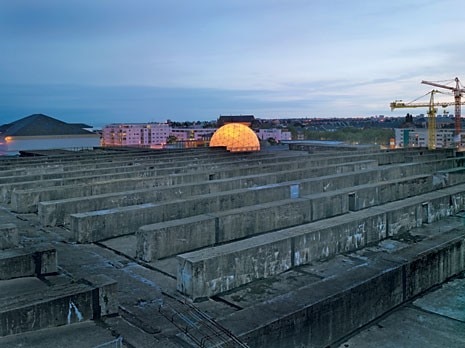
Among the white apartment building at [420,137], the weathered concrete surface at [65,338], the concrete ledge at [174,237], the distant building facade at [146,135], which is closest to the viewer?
the weathered concrete surface at [65,338]

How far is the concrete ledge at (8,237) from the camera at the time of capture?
9.65 m

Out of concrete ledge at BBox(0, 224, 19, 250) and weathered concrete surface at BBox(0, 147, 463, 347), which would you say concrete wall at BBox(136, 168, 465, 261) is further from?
concrete ledge at BBox(0, 224, 19, 250)

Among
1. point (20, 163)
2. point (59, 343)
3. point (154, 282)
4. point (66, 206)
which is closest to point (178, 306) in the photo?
point (154, 282)

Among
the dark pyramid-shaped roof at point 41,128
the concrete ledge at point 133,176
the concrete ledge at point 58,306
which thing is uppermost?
the dark pyramid-shaped roof at point 41,128

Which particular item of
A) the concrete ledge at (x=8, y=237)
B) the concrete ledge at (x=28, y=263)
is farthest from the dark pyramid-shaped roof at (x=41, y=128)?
the concrete ledge at (x=28, y=263)

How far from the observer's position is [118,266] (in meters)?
9.58

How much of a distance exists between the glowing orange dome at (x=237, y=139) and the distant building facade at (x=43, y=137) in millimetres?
13415

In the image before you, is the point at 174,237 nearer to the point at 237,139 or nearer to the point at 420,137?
the point at 237,139

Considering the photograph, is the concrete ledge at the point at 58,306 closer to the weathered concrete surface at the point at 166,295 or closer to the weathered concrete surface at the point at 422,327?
the weathered concrete surface at the point at 166,295

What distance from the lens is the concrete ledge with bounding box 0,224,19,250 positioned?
9648mm

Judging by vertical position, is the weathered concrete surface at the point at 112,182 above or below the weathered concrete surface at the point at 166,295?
above

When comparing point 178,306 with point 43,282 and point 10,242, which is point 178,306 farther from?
point 10,242

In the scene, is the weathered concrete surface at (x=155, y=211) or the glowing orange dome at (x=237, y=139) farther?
the glowing orange dome at (x=237, y=139)

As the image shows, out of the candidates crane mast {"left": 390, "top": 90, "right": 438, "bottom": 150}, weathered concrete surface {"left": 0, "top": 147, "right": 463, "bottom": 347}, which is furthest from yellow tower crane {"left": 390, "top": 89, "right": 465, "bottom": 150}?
weathered concrete surface {"left": 0, "top": 147, "right": 463, "bottom": 347}
